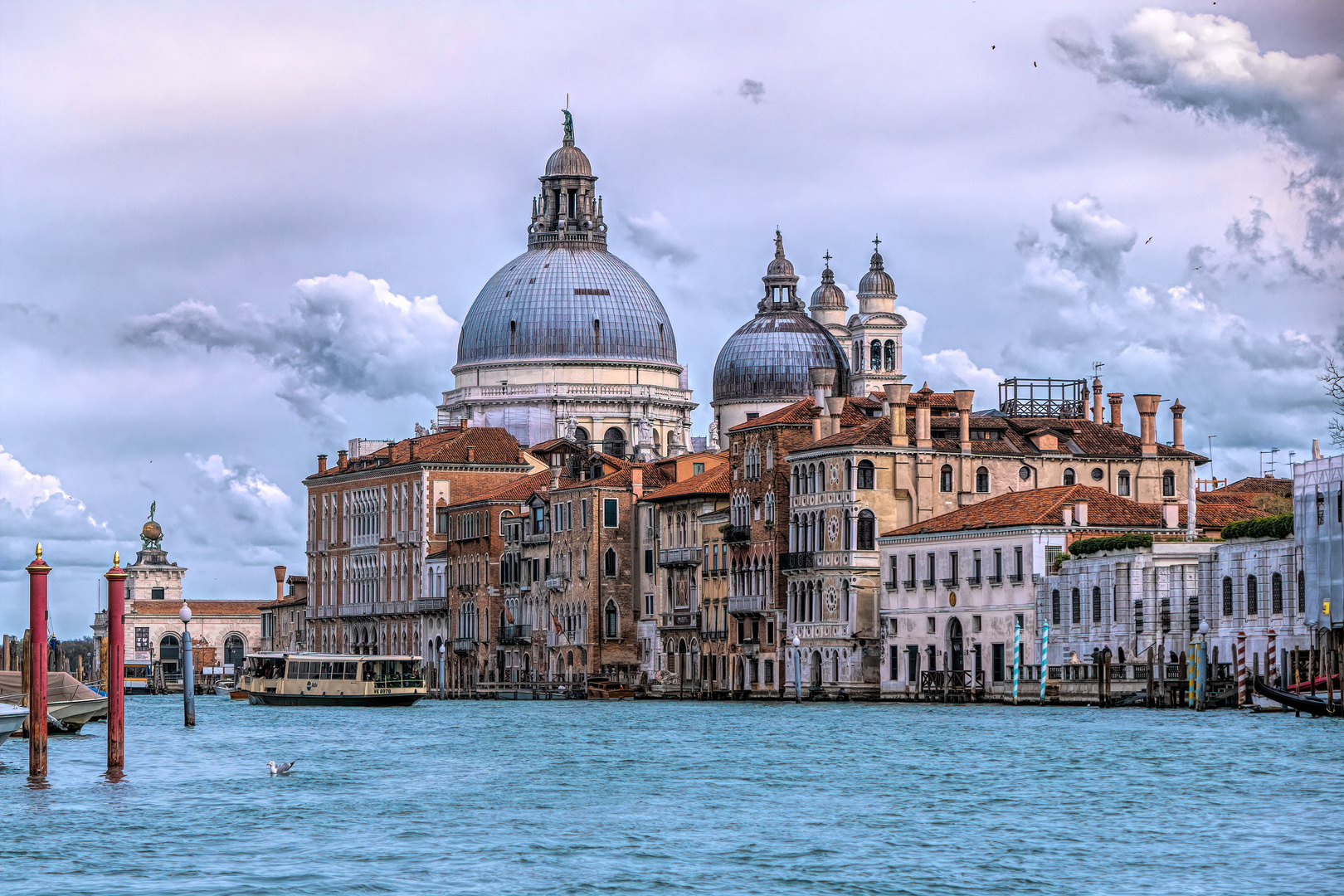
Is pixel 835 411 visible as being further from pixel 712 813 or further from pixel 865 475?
pixel 712 813

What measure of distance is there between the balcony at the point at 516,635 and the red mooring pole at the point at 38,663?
208 ft

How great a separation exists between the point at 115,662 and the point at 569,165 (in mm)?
89694

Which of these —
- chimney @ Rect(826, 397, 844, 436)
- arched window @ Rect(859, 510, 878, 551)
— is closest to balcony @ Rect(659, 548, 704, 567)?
chimney @ Rect(826, 397, 844, 436)

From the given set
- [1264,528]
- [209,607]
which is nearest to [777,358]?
[209,607]

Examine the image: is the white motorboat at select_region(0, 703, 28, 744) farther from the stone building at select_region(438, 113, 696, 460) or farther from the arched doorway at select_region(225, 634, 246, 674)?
the arched doorway at select_region(225, 634, 246, 674)

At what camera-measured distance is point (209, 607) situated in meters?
163

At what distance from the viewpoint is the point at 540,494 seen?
104500 millimetres

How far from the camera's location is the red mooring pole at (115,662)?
42594 mm

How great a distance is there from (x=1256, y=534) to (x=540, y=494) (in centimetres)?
4378

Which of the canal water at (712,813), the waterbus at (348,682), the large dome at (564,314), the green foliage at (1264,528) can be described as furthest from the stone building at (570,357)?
the canal water at (712,813)

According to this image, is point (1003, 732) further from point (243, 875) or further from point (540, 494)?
point (540, 494)

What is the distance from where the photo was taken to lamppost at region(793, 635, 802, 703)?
265 ft

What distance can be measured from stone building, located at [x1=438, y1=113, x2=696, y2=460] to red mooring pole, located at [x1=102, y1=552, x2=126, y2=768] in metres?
79.2

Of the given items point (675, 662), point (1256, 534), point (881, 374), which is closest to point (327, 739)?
point (1256, 534)
